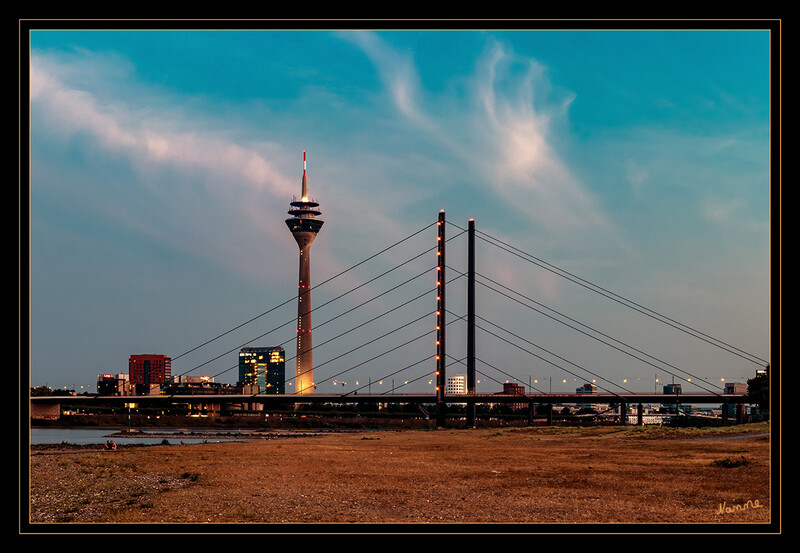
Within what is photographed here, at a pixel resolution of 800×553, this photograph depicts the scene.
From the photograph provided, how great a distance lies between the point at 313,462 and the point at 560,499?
16962 millimetres

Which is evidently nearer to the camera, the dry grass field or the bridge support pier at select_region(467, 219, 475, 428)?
the dry grass field

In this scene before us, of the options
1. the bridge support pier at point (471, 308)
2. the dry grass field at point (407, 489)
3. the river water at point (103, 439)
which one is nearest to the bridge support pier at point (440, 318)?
the bridge support pier at point (471, 308)

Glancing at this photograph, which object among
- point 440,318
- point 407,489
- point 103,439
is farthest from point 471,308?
point 407,489

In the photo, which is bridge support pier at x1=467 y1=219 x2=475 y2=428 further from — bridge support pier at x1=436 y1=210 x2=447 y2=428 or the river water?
the river water

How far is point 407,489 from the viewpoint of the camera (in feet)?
85.9

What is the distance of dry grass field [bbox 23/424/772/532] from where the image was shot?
66.7ft

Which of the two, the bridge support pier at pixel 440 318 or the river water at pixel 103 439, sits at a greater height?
the bridge support pier at pixel 440 318

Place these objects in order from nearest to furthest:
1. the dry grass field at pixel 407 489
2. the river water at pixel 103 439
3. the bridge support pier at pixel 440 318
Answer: the dry grass field at pixel 407 489
the river water at pixel 103 439
the bridge support pier at pixel 440 318

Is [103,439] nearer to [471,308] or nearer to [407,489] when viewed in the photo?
[471,308]

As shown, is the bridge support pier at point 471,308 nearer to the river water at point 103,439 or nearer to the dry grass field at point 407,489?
the river water at point 103,439

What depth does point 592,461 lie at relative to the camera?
36.3 meters

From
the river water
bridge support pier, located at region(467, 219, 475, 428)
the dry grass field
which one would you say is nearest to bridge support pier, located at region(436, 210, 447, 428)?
bridge support pier, located at region(467, 219, 475, 428)

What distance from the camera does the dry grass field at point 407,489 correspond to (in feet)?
66.7

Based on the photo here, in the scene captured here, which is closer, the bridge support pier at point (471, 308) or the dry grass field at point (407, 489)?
the dry grass field at point (407, 489)
